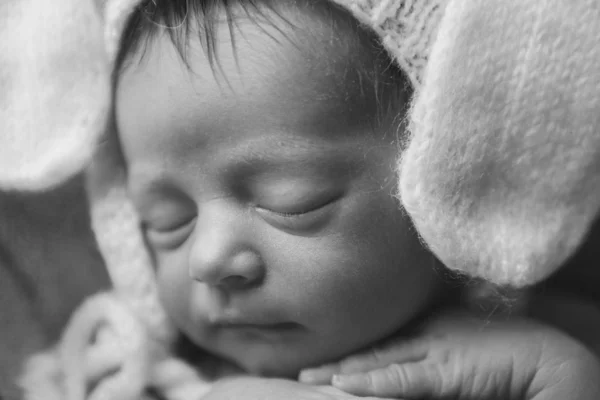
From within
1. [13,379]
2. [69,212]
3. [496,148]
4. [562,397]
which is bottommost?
[13,379]

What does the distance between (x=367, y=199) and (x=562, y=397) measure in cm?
37

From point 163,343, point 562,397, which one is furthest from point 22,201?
point 562,397

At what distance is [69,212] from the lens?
1.25 metres

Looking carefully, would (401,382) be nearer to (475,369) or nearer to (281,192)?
(475,369)

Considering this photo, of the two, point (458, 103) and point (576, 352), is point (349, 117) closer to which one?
point (458, 103)

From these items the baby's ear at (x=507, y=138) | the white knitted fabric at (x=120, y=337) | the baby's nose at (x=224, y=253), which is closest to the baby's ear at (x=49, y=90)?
the white knitted fabric at (x=120, y=337)

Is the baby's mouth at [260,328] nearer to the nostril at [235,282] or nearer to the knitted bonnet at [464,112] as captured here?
the nostril at [235,282]

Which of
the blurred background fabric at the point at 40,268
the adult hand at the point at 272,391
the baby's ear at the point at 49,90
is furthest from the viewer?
the blurred background fabric at the point at 40,268

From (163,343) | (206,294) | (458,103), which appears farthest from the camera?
(163,343)

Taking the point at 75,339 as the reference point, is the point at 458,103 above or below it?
above

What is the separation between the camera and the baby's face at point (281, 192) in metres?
0.89

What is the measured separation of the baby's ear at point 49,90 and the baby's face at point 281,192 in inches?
4.7

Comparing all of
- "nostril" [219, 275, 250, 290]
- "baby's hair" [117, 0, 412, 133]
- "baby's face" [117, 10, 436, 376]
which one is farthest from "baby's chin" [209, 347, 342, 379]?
"baby's hair" [117, 0, 412, 133]

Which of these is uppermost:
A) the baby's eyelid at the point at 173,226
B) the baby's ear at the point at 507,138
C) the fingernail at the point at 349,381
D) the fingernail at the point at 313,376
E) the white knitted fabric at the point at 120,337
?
the baby's ear at the point at 507,138
